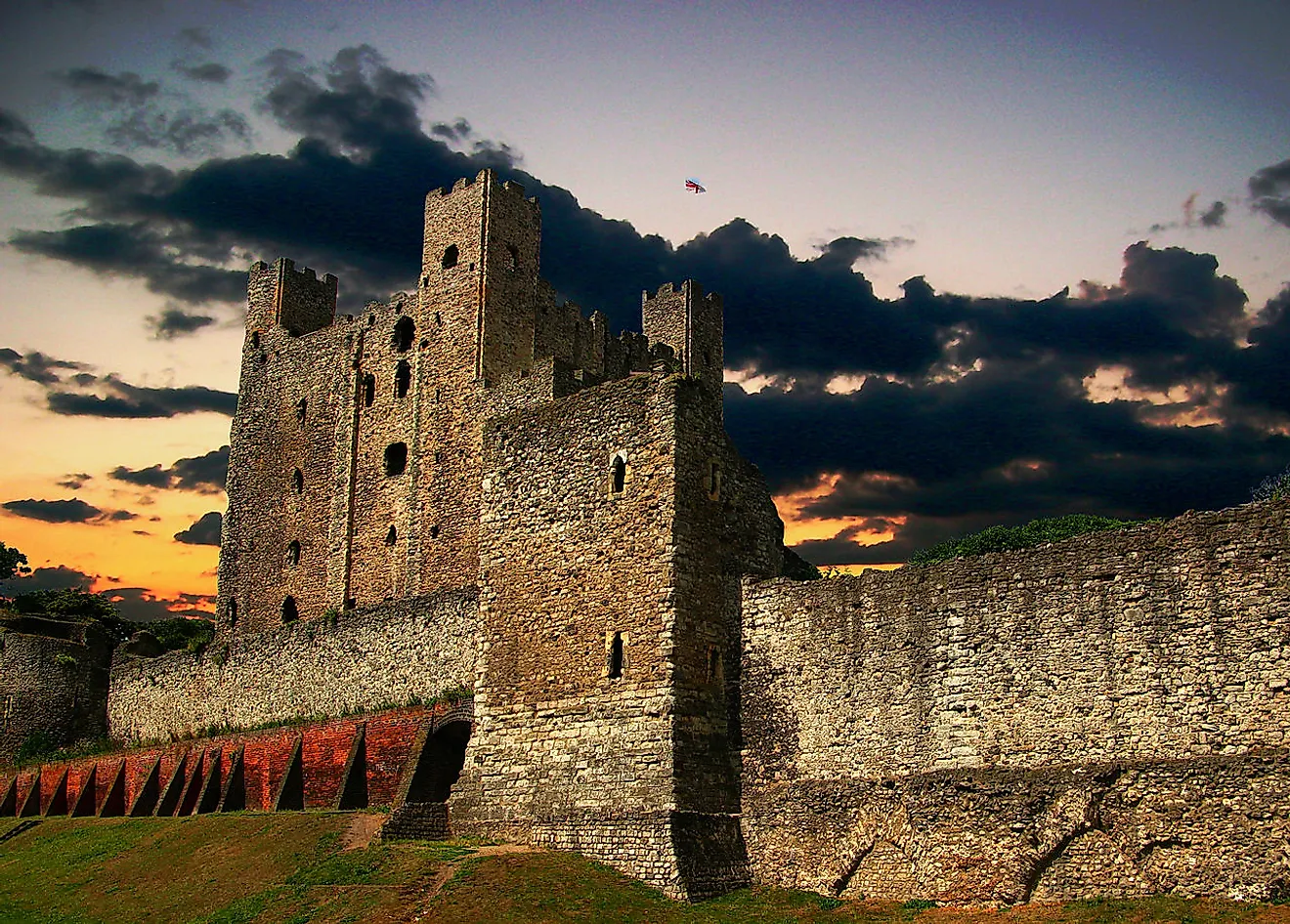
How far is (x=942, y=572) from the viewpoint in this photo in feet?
77.0

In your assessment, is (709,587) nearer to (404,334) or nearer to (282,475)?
(404,334)

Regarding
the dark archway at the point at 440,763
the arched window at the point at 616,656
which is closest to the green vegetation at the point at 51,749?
the dark archway at the point at 440,763

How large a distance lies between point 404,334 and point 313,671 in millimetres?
13889

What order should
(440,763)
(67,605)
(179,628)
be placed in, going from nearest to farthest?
(440,763)
(67,605)
(179,628)

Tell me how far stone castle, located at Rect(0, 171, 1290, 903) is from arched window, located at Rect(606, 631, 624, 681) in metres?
0.05

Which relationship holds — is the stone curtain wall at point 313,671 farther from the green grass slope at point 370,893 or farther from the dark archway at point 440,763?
the green grass slope at point 370,893

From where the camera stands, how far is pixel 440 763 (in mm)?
31750

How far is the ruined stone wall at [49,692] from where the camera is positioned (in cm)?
5141

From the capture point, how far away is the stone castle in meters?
20.0

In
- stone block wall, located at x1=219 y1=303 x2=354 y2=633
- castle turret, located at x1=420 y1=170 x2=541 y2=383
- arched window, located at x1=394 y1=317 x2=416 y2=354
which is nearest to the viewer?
castle turret, located at x1=420 y1=170 x2=541 y2=383

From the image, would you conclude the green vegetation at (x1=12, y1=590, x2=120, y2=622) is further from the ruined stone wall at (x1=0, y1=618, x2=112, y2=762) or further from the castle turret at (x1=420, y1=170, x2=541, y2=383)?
the castle turret at (x1=420, y1=170, x2=541, y2=383)

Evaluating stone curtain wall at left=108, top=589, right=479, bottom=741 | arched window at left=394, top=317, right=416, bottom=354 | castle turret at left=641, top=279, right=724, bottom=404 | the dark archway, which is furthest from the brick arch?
castle turret at left=641, top=279, right=724, bottom=404

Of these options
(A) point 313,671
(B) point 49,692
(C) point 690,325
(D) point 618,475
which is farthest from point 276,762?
(C) point 690,325

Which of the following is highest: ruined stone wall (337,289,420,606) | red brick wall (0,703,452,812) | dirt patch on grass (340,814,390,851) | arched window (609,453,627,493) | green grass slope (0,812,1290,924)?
ruined stone wall (337,289,420,606)
